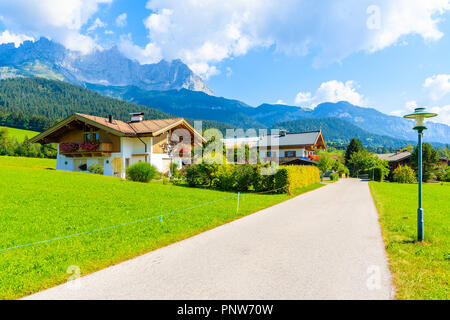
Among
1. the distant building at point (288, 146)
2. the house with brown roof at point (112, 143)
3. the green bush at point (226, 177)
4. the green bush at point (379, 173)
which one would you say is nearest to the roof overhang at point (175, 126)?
the house with brown roof at point (112, 143)

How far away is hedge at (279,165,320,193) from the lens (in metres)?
19.0

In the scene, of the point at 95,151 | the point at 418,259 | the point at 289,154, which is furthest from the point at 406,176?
the point at 95,151

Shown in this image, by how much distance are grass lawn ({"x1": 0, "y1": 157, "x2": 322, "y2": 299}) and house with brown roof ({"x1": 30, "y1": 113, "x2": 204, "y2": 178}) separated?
13.5 metres

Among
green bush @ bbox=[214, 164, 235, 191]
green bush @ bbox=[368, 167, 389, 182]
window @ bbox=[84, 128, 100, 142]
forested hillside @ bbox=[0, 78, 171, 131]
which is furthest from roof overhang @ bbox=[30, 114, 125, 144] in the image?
forested hillside @ bbox=[0, 78, 171, 131]

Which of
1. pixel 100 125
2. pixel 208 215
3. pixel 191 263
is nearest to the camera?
pixel 191 263

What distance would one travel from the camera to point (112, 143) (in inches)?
1112

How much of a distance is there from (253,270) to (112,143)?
27.2 metres

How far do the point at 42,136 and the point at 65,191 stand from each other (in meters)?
21.7

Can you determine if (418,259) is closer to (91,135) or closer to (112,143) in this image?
(112,143)

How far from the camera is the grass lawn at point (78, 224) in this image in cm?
475

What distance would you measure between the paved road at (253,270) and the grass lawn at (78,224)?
569 mm
